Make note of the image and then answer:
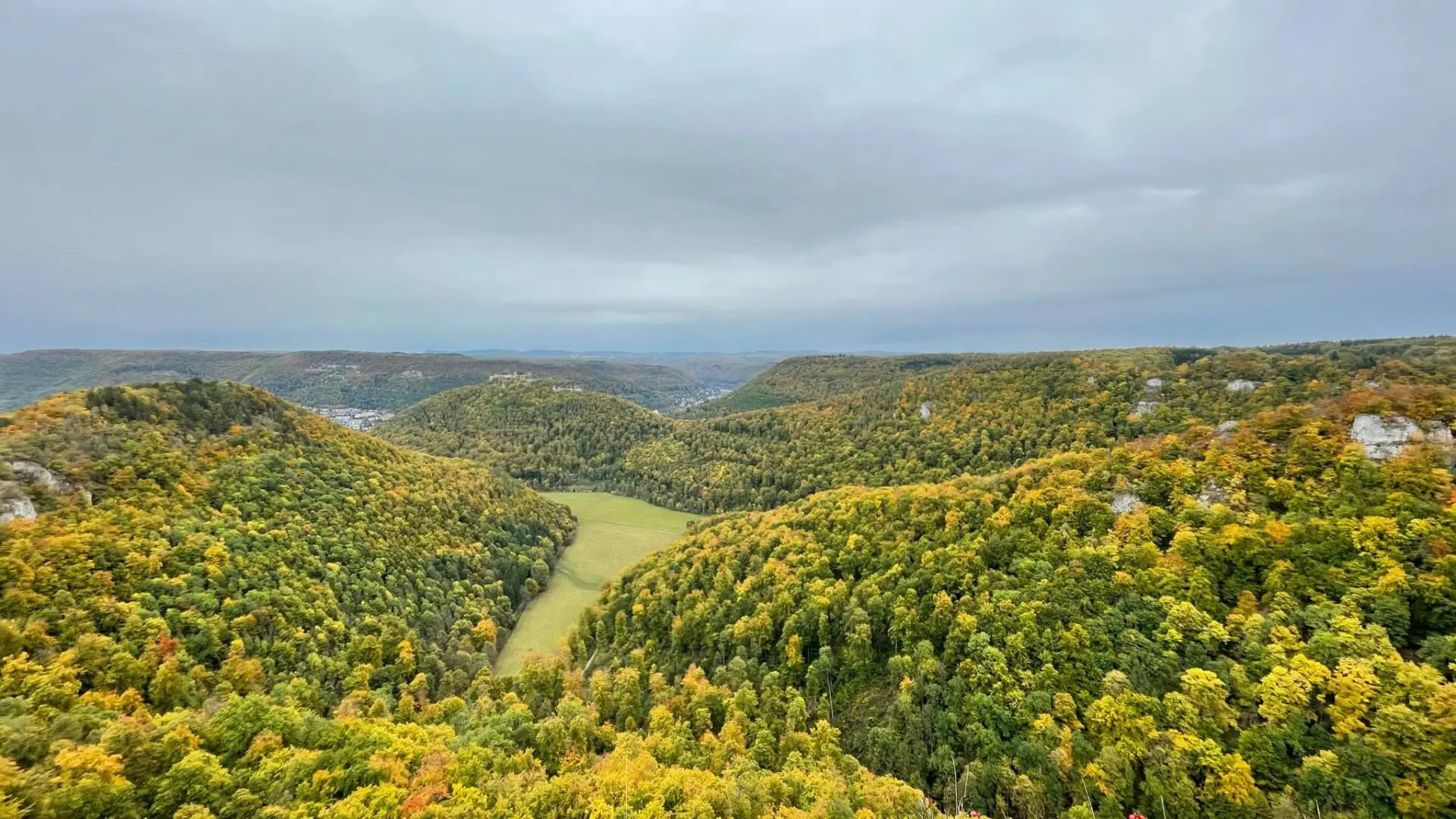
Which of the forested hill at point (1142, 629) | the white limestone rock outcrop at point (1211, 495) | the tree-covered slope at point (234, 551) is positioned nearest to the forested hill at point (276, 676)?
the tree-covered slope at point (234, 551)

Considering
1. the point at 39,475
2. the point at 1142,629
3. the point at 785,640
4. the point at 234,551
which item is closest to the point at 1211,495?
the point at 1142,629

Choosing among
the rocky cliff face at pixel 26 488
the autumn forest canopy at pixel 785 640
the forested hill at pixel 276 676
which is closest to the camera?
the forested hill at pixel 276 676

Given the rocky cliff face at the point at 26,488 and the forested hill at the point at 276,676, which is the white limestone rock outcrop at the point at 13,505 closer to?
the rocky cliff face at the point at 26,488

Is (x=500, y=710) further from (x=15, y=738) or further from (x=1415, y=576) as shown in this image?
(x=1415, y=576)

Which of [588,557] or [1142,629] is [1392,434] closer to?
[1142,629]

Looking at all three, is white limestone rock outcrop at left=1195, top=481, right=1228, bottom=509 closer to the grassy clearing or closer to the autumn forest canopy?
the autumn forest canopy

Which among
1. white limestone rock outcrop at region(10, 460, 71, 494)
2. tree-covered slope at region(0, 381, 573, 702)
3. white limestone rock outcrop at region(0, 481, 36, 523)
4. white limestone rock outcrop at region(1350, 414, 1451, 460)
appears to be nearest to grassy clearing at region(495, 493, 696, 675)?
tree-covered slope at region(0, 381, 573, 702)
